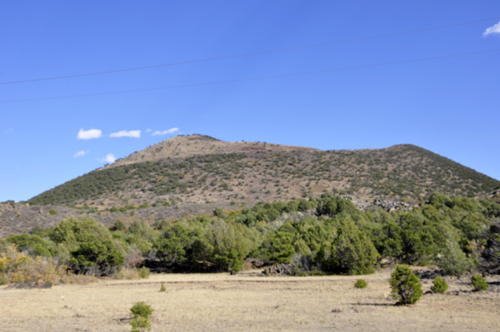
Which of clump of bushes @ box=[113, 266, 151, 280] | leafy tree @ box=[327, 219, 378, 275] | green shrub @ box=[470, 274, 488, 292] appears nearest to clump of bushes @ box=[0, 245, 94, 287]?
clump of bushes @ box=[113, 266, 151, 280]

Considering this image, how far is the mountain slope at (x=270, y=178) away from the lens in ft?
181

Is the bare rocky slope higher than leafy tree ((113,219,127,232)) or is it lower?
higher

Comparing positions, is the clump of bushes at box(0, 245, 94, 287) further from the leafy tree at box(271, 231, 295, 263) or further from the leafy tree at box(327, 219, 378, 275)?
the leafy tree at box(327, 219, 378, 275)

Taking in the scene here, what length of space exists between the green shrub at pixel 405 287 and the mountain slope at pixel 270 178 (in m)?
42.4

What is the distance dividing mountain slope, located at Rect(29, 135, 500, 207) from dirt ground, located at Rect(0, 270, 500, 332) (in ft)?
129

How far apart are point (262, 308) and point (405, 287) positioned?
12.8 feet

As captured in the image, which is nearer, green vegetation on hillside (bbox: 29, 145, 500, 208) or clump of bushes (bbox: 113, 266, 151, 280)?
clump of bushes (bbox: 113, 266, 151, 280)

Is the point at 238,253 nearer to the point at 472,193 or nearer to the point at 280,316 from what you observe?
the point at 280,316

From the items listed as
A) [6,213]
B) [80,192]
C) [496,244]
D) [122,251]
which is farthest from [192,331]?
[80,192]

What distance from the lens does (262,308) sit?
1086 centimetres

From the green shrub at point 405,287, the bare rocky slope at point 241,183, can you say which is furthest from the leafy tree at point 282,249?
the bare rocky slope at point 241,183

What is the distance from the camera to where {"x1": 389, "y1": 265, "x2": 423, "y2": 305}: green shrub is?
33.4 feet

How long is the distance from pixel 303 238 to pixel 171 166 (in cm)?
5431

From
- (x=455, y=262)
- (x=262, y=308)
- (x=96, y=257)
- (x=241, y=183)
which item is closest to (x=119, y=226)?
(x=96, y=257)
